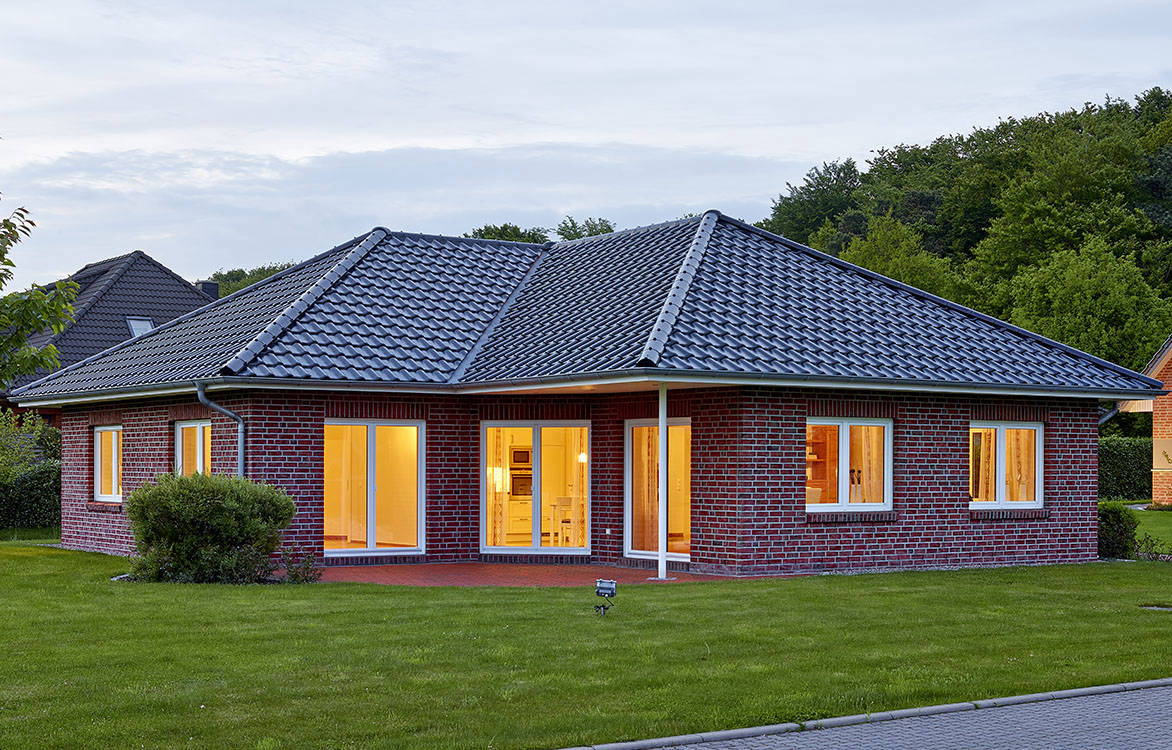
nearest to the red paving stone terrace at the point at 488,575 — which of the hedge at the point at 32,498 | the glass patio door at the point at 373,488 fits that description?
the glass patio door at the point at 373,488

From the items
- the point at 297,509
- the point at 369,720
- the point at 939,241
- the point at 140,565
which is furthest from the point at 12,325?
the point at 939,241

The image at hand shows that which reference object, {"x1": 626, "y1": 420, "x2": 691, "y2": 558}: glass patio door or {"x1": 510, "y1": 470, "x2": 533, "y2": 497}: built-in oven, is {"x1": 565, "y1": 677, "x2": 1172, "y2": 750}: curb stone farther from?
{"x1": 510, "y1": 470, "x2": 533, "y2": 497}: built-in oven

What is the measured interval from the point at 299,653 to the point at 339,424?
9.42 metres

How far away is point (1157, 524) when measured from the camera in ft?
Answer: 113

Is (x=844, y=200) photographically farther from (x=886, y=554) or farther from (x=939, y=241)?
(x=886, y=554)

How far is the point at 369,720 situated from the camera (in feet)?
A: 30.7

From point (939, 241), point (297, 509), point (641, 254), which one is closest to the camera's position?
point (297, 509)

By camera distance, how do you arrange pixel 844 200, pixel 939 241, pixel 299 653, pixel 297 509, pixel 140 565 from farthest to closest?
pixel 844 200
pixel 939 241
pixel 297 509
pixel 140 565
pixel 299 653

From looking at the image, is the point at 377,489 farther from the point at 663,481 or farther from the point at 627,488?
the point at 663,481

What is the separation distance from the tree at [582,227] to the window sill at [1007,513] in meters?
66.1

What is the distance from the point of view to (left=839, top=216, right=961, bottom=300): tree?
188 ft

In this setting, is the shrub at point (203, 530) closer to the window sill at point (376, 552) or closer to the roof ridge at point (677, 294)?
the window sill at point (376, 552)

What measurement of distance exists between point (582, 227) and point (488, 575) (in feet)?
231

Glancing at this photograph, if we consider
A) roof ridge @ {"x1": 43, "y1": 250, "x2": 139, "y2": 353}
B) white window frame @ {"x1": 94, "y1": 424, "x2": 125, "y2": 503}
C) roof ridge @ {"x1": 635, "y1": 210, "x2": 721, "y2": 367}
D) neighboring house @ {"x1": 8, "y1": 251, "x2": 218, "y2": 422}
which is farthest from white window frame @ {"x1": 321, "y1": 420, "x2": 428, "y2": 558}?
roof ridge @ {"x1": 43, "y1": 250, "x2": 139, "y2": 353}
